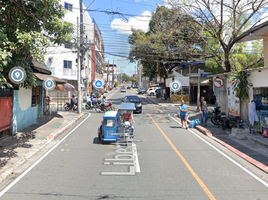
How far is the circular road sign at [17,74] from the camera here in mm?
7672

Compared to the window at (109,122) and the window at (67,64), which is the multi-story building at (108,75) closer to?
the window at (67,64)

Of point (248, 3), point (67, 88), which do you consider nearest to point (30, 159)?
point (67, 88)

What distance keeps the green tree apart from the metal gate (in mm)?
1750

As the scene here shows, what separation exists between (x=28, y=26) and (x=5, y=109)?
404 cm

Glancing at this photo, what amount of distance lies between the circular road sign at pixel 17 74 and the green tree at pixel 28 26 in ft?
0.46

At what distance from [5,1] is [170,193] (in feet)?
27.4

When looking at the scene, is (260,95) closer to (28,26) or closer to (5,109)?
(28,26)

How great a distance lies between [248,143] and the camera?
399 inches

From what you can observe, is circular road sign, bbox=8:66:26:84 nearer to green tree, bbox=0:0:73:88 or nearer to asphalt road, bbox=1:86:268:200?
green tree, bbox=0:0:73:88

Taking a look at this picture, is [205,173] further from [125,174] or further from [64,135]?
[64,135]

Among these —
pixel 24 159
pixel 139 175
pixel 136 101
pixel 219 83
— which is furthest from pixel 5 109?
pixel 219 83

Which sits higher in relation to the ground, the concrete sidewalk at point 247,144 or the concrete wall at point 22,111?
the concrete wall at point 22,111

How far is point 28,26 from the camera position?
892cm

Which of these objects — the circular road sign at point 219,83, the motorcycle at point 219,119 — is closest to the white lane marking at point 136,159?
the motorcycle at point 219,119
